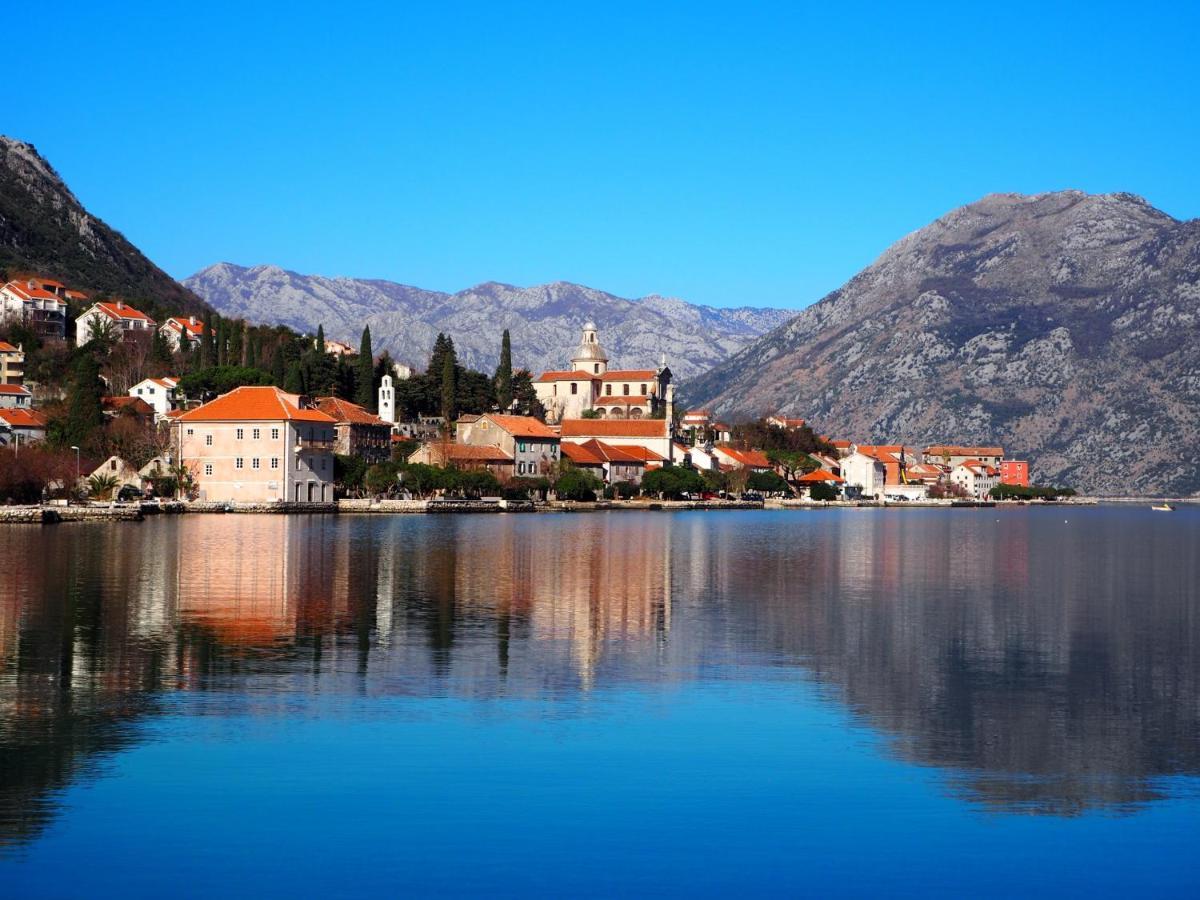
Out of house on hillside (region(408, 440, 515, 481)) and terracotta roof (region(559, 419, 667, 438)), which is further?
terracotta roof (region(559, 419, 667, 438))

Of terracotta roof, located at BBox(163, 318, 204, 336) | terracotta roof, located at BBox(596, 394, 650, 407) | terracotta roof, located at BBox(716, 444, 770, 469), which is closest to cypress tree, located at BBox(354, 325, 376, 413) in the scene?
terracotta roof, located at BBox(163, 318, 204, 336)

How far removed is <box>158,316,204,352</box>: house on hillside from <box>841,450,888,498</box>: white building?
61174 millimetres

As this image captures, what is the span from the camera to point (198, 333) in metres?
98.6

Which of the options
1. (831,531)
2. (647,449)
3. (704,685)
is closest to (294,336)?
(647,449)

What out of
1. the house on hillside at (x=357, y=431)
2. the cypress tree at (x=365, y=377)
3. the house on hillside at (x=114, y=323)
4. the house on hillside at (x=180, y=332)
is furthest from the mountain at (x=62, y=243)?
the house on hillside at (x=357, y=431)

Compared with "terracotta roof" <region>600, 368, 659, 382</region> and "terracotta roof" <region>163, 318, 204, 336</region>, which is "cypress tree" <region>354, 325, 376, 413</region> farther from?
"terracotta roof" <region>600, 368, 659, 382</region>

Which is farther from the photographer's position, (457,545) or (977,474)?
(977,474)

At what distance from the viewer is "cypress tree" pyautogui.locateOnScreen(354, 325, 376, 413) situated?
280ft

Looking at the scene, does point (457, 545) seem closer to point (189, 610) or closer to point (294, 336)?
point (189, 610)

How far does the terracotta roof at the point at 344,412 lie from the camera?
75812mm

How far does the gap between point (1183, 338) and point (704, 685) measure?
16798 cm

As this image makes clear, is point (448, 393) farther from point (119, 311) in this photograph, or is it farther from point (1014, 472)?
point (1014, 472)

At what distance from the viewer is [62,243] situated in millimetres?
125812

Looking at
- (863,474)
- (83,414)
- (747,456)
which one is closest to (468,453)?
(83,414)
